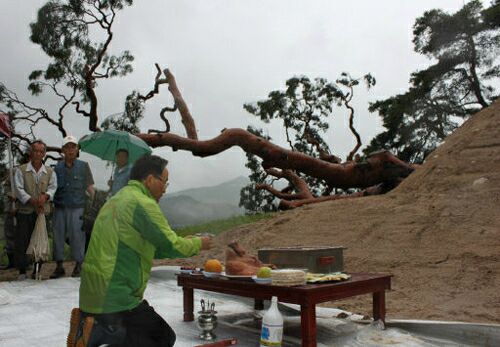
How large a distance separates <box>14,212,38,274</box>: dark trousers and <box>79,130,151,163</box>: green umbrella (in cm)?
112

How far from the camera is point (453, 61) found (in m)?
18.2

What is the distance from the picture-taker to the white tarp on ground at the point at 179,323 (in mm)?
3499

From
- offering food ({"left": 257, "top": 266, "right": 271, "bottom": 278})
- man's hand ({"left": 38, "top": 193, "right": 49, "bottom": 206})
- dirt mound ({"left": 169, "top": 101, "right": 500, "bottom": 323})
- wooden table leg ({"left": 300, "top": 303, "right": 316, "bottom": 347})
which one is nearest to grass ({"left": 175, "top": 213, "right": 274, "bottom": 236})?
dirt mound ({"left": 169, "top": 101, "right": 500, "bottom": 323})

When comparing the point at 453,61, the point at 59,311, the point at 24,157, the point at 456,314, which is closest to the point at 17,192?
the point at 59,311

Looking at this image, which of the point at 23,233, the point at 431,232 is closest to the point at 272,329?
the point at 23,233

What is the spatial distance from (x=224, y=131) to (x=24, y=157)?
6858mm

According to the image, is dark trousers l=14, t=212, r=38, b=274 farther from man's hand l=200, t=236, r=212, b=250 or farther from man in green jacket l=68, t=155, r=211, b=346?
man's hand l=200, t=236, r=212, b=250

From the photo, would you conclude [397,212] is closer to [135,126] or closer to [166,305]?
[166,305]

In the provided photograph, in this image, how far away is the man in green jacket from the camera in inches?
86.0

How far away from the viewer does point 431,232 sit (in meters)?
7.09

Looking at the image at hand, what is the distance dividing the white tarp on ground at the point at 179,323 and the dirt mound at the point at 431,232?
36.8 inches

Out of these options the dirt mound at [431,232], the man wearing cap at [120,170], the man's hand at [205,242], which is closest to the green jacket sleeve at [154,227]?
the man's hand at [205,242]

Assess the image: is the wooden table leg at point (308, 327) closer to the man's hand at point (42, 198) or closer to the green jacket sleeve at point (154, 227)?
the green jacket sleeve at point (154, 227)

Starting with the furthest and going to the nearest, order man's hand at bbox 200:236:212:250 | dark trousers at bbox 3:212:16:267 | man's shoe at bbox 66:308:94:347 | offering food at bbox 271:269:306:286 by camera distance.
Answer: dark trousers at bbox 3:212:16:267
offering food at bbox 271:269:306:286
man's hand at bbox 200:236:212:250
man's shoe at bbox 66:308:94:347
